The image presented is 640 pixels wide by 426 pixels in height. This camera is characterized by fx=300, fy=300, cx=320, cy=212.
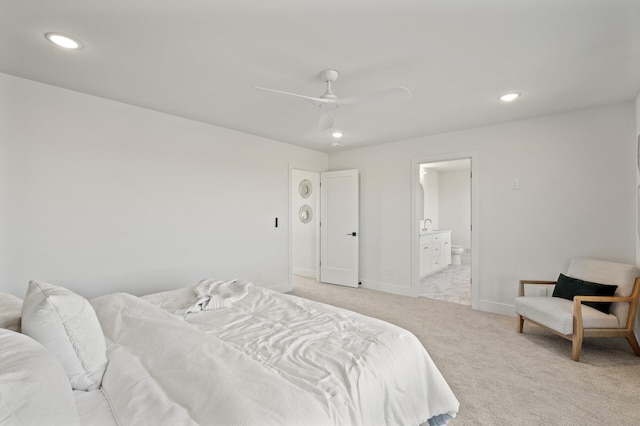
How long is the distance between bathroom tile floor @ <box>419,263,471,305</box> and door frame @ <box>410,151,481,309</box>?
Answer: 0.39m

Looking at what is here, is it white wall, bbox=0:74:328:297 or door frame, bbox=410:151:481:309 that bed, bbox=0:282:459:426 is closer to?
white wall, bbox=0:74:328:297

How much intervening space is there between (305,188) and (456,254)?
416 centimetres

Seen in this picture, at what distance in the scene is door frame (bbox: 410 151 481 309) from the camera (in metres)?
4.14

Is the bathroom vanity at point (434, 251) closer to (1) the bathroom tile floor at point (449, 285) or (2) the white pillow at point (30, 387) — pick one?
(1) the bathroom tile floor at point (449, 285)

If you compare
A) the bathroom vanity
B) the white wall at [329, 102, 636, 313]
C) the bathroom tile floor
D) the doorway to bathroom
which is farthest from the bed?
the bathroom vanity

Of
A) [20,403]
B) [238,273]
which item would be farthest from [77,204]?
[20,403]

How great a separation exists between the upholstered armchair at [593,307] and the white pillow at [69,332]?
3.47 metres

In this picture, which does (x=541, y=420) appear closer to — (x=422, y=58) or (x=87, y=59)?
(x=422, y=58)

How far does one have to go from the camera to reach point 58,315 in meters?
1.19

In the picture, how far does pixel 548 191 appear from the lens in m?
3.67

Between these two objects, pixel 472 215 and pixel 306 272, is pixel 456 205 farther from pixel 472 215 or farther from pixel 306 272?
pixel 306 272

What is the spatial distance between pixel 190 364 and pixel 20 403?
1.84 feet

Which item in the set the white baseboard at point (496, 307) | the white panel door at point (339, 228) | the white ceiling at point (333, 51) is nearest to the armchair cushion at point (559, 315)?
the white baseboard at point (496, 307)

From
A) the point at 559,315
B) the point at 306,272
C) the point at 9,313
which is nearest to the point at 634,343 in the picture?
the point at 559,315
